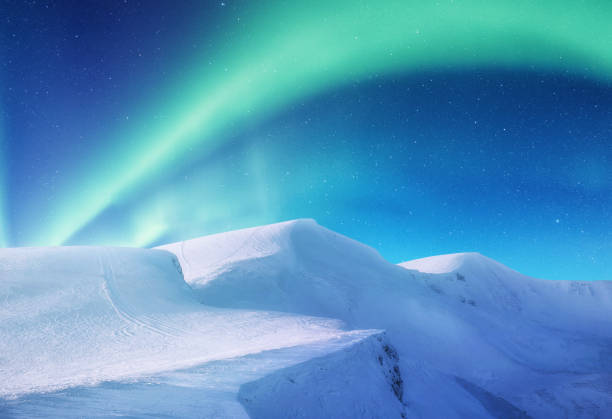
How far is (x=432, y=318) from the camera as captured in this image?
79.8 feet

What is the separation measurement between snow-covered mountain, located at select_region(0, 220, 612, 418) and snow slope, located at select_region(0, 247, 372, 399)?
7 cm

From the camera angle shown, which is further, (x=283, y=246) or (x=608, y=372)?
(x=283, y=246)

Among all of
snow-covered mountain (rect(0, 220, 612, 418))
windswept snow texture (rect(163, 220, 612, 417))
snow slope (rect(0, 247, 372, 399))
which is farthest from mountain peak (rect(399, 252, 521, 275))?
snow slope (rect(0, 247, 372, 399))

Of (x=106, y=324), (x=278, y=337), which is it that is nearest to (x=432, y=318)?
(x=278, y=337)

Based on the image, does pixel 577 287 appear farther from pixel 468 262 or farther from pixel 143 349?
pixel 143 349

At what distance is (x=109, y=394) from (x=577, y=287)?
61.4 meters

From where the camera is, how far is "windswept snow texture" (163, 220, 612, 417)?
52.7 feet

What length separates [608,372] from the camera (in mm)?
21562

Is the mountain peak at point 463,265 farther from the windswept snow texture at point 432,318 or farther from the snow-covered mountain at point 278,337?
the windswept snow texture at point 432,318

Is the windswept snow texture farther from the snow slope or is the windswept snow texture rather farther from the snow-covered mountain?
the snow slope

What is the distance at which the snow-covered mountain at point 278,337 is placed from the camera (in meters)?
4.73

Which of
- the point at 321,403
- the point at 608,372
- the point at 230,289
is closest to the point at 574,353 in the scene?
the point at 608,372

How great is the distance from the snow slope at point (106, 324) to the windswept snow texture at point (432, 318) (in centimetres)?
349

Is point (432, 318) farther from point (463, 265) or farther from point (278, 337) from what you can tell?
point (463, 265)
